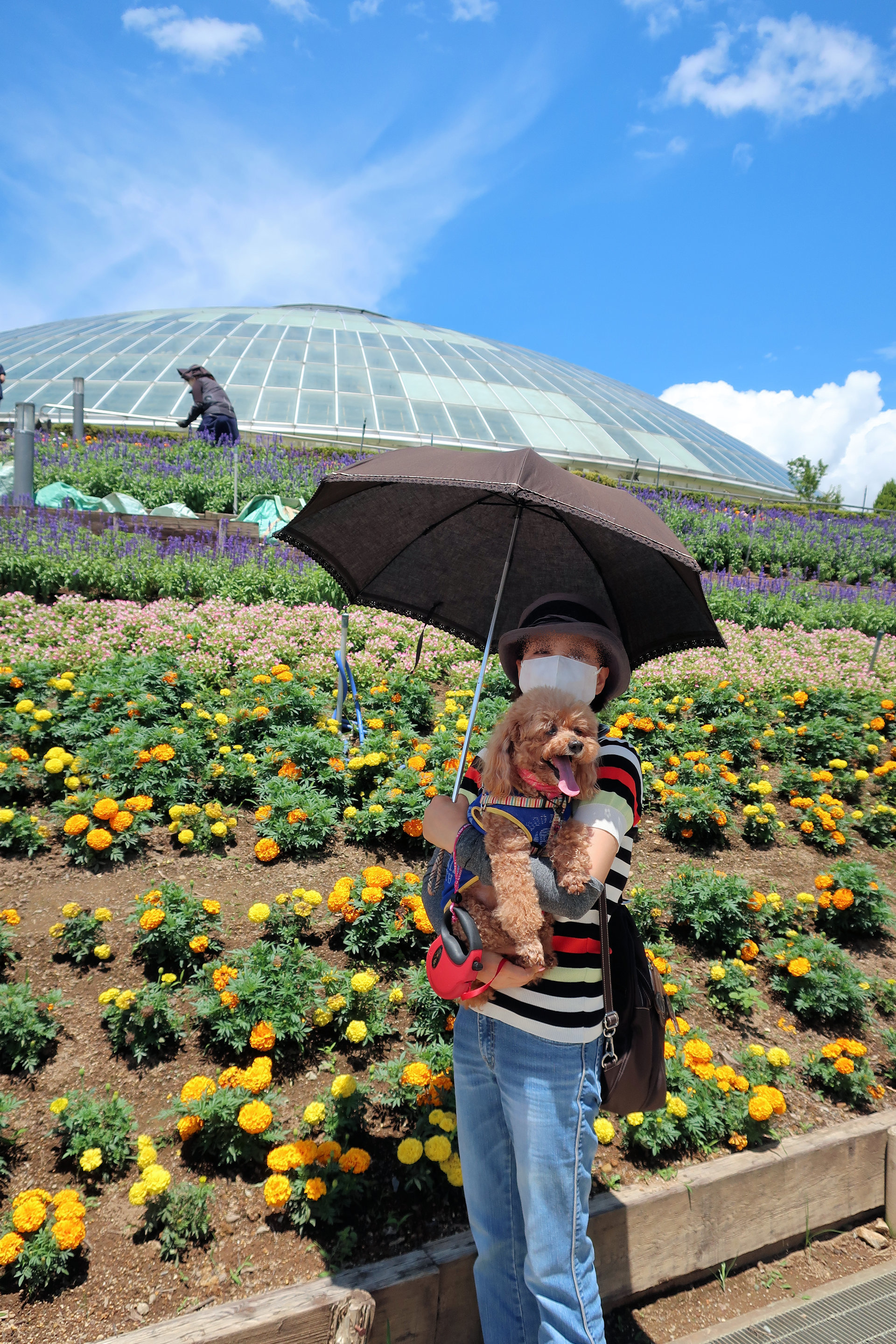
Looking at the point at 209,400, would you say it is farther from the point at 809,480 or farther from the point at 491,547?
the point at 809,480

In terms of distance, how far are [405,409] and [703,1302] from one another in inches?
816

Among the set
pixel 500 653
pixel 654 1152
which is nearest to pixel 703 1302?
pixel 654 1152

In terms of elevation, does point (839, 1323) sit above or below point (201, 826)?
below

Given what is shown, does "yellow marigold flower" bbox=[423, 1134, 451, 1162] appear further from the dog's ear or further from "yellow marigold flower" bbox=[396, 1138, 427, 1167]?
the dog's ear

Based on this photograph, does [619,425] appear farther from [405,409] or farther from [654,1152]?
[654,1152]

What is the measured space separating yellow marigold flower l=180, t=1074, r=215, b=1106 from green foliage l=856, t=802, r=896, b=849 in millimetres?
3885

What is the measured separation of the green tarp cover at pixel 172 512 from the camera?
8602mm

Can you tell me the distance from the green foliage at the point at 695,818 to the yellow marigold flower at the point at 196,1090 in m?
2.79

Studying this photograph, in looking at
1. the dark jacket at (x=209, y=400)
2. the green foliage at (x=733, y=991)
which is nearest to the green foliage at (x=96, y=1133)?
the green foliage at (x=733, y=991)

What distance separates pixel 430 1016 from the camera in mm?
2832

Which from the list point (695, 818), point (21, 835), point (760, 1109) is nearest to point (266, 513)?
point (21, 835)

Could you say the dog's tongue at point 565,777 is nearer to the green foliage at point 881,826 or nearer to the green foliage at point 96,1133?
the green foliage at point 96,1133

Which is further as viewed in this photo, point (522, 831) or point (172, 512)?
point (172, 512)

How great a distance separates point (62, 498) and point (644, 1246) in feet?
29.2
